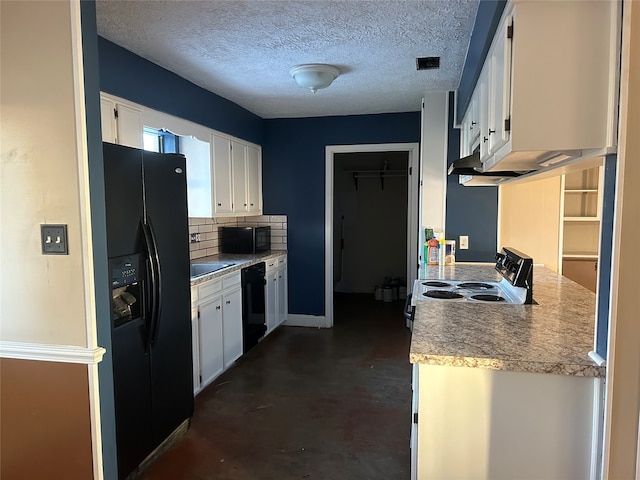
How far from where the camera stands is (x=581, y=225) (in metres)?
4.42

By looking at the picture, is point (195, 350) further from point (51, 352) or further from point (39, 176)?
point (39, 176)

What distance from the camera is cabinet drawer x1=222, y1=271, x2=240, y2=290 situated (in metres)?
3.43

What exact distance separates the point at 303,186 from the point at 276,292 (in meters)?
1.24

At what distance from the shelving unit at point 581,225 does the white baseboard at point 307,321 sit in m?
2.53

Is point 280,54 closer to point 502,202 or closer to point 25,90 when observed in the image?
point 25,90

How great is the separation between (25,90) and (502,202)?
329 centimetres

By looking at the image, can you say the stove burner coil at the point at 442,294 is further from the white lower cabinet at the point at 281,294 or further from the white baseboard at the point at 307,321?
the white baseboard at the point at 307,321

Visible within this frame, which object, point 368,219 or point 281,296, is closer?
point 281,296

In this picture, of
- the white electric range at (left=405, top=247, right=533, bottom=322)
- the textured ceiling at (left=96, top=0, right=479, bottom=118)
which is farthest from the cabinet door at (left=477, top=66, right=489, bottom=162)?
the white electric range at (left=405, top=247, right=533, bottom=322)

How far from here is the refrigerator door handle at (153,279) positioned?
7.26 ft

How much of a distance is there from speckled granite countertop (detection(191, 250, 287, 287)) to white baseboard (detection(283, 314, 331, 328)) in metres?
0.77

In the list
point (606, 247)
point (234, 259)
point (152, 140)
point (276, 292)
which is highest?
point (152, 140)

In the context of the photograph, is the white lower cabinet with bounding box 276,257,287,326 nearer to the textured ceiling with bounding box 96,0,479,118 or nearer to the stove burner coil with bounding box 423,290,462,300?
the textured ceiling with bounding box 96,0,479,118

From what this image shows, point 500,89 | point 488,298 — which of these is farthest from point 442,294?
point 500,89
